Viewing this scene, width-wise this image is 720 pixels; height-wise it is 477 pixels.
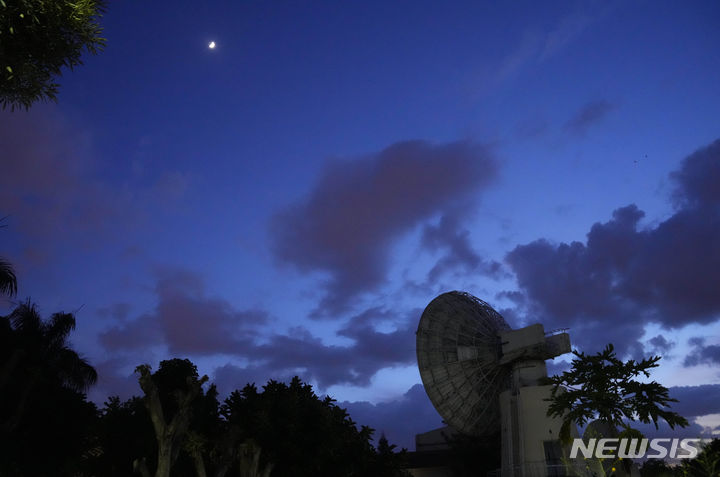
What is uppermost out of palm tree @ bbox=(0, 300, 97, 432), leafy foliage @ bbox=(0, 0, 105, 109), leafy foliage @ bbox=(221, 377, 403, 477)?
leafy foliage @ bbox=(0, 0, 105, 109)

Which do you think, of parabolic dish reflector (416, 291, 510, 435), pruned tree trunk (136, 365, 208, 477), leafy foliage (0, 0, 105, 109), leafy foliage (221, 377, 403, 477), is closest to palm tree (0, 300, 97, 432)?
leafy foliage (221, 377, 403, 477)

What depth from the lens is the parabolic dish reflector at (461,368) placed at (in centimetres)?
5131

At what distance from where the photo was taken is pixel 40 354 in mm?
36344

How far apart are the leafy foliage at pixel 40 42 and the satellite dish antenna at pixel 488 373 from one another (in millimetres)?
43035

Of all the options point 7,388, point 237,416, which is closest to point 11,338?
point 7,388

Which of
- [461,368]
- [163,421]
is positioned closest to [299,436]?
[163,421]

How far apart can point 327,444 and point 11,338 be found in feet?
78.4

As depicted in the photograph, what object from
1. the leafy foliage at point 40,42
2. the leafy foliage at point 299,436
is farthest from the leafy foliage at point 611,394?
the leafy foliage at point 40,42

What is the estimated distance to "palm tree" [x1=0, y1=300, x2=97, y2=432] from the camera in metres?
35.4

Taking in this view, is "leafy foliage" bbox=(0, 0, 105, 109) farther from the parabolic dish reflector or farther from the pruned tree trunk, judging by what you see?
the parabolic dish reflector

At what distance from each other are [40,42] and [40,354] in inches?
1140

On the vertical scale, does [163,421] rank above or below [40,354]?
below

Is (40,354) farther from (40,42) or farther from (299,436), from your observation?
(40,42)

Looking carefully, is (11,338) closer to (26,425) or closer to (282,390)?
(26,425)
